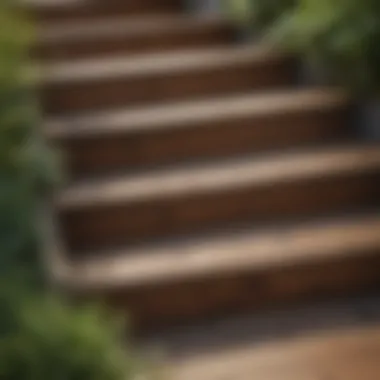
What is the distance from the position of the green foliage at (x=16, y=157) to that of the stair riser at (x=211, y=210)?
0.90ft

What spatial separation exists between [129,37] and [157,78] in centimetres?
43

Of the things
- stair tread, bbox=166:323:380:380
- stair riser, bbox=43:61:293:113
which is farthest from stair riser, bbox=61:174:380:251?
stair riser, bbox=43:61:293:113

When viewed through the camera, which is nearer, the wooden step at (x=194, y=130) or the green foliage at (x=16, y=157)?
the green foliage at (x=16, y=157)

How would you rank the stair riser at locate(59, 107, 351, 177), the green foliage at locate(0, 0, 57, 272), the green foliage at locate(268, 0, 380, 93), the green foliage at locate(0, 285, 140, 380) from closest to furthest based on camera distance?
the green foliage at locate(0, 285, 140, 380), the green foliage at locate(0, 0, 57, 272), the green foliage at locate(268, 0, 380, 93), the stair riser at locate(59, 107, 351, 177)

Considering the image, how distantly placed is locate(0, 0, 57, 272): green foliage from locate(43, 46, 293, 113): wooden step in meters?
0.77

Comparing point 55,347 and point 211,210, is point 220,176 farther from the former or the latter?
point 55,347

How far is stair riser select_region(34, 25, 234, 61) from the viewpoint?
354 cm

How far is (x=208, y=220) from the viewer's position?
2.77 m

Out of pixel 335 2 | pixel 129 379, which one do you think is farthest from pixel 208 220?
pixel 129 379

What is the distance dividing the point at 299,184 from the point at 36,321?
123cm

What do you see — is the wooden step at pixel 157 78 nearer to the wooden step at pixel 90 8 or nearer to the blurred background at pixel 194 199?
the blurred background at pixel 194 199

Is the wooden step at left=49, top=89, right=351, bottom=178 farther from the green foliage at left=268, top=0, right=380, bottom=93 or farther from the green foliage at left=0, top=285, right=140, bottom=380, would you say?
the green foliage at left=0, top=285, right=140, bottom=380

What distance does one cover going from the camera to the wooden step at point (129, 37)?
3.53m

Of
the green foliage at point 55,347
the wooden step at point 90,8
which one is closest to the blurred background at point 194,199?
the green foliage at point 55,347
